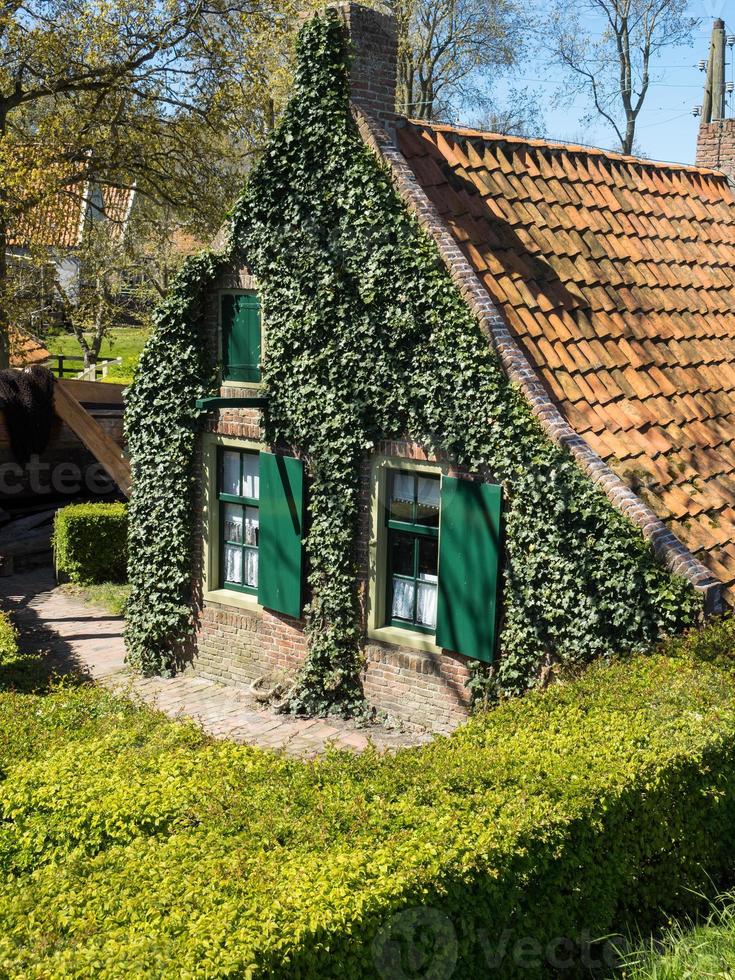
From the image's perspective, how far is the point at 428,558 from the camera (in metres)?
9.87

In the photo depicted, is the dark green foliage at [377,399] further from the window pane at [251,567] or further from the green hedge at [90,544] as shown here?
the green hedge at [90,544]

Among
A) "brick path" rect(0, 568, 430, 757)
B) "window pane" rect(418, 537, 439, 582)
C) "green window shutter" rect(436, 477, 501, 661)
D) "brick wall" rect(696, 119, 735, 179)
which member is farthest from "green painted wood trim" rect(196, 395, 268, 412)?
"brick wall" rect(696, 119, 735, 179)

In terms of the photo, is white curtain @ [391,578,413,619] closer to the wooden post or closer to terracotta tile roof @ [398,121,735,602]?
terracotta tile roof @ [398,121,735,602]

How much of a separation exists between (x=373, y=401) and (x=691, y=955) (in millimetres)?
5951

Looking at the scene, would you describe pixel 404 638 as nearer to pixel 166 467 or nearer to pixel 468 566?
pixel 468 566

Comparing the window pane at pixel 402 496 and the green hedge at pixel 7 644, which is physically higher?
the window pane at pixel 402 496

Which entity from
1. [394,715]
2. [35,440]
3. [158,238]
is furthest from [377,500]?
[158,238]

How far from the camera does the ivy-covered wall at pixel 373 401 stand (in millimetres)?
8320

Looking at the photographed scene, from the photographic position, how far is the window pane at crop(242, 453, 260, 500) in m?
11.4

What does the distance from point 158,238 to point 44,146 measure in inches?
395

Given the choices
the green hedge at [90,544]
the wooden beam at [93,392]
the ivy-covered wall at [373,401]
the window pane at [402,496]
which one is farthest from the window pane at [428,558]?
the wooden beam at [93,392]

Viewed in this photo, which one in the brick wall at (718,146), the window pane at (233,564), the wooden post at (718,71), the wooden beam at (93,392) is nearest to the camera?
the window pane at (233,564)

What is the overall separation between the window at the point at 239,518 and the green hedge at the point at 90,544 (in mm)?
6067

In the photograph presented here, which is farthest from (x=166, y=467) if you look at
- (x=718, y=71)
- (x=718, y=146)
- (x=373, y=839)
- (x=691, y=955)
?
(x=718, y=71)
